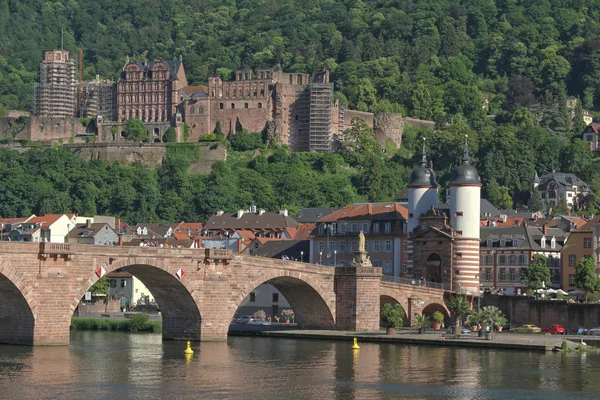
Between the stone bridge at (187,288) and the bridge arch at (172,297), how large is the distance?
5 centimetres

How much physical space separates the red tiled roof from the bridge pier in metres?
19.4

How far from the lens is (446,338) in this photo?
86.9 meters

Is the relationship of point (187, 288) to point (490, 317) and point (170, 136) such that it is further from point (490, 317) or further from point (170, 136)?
point (170, 136)

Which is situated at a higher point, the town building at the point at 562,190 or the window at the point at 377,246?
the town building at the point at 562,190

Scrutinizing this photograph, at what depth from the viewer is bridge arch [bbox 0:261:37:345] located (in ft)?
249

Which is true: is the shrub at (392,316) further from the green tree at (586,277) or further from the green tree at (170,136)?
the green tree at (170,136)

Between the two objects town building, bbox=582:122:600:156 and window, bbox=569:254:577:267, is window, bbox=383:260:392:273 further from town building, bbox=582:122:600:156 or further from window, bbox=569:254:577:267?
town building, bbox=582:122:600:156

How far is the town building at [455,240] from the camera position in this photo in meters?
104

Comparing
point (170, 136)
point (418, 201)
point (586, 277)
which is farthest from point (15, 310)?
point (170, 136)

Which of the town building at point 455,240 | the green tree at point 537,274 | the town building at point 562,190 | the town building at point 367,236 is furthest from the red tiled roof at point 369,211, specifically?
the town building at point 562,190

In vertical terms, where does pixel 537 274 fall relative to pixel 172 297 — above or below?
above

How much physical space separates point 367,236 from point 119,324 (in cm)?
2010

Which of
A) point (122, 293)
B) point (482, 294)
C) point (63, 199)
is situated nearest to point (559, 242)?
point (482, 294)

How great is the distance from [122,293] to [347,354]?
46733 millimetres
